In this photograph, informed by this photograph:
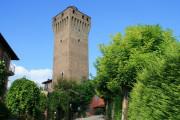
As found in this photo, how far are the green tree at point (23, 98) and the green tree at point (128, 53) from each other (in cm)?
2141

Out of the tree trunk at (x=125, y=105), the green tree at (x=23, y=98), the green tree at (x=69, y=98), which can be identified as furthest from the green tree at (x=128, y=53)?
the green tree at (x=69, y=98)

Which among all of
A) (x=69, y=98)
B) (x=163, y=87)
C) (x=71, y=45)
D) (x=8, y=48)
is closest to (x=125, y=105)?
(x=163, y=87)

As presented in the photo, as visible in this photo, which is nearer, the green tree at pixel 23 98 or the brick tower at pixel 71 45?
the green tree at pixel 23 98

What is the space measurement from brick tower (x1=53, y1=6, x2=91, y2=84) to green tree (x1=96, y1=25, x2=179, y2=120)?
5036 centimetres

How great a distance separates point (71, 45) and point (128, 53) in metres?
55.1

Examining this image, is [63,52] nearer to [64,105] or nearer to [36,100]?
[64,105]

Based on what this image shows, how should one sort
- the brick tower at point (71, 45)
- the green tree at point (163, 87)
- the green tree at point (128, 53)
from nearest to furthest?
the green tree at point (163, 87) → the green tree at point (128, 53) → the brick tower at point (71, 45)

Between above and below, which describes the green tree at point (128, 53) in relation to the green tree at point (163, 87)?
above

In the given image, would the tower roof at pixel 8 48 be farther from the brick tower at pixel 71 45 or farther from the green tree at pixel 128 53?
the brick tower at pixel 71 45

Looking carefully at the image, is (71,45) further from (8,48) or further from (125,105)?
(125,105)

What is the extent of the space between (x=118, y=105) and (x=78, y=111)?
36.6 metres

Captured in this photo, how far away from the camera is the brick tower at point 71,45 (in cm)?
9138

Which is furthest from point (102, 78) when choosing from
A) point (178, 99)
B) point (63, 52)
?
point (63, 52)

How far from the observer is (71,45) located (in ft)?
303
